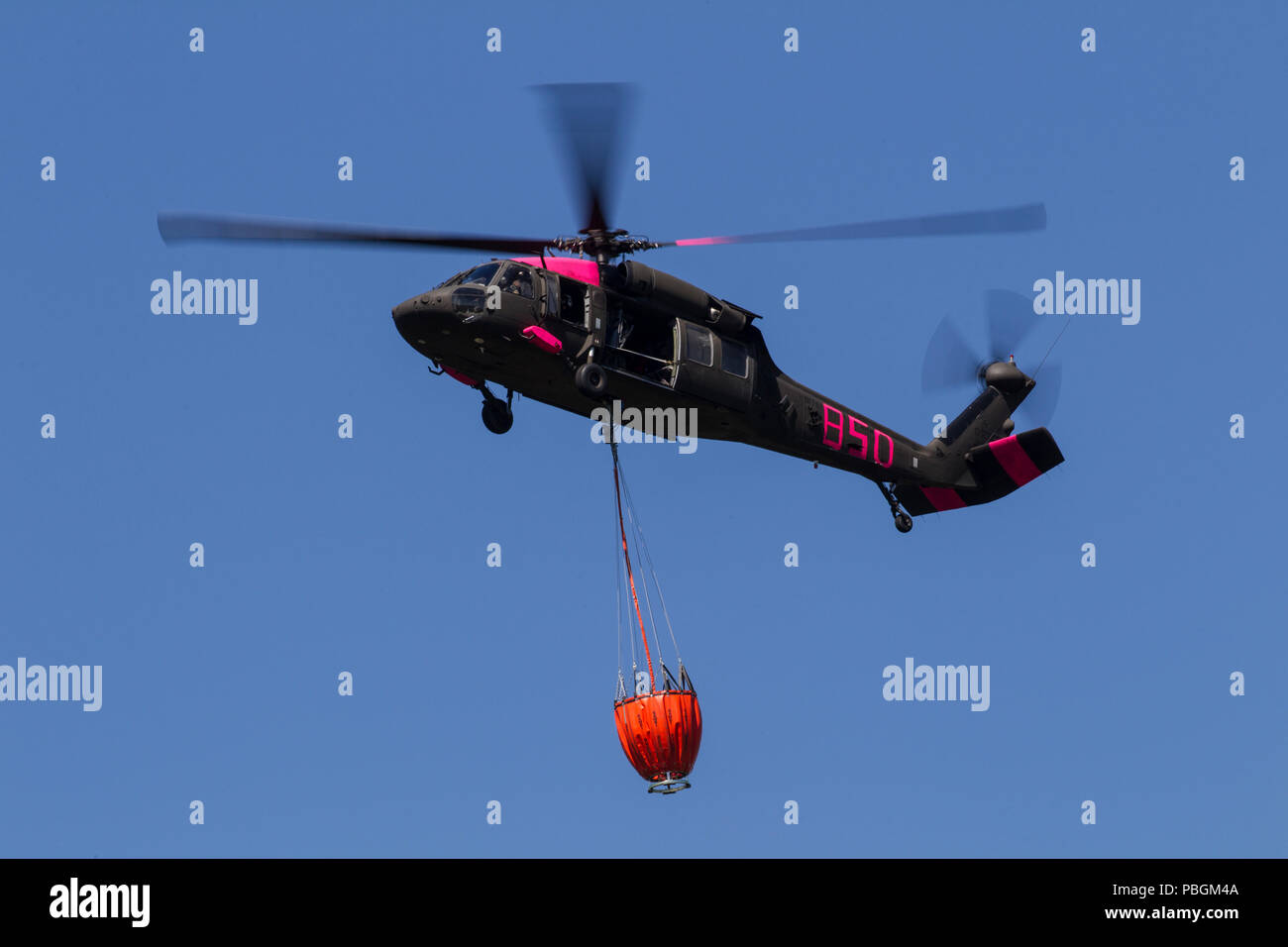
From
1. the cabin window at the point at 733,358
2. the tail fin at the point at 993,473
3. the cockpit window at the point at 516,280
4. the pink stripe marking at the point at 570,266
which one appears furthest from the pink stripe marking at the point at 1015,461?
the cockpit window at the point at 516,280

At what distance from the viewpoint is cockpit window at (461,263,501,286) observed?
32.5 m

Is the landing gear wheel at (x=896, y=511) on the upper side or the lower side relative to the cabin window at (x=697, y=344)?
lower

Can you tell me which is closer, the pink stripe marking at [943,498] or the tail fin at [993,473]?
the tail fin at [993,473]

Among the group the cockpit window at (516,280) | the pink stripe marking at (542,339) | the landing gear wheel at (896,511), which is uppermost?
the cockpit window at (516,280)

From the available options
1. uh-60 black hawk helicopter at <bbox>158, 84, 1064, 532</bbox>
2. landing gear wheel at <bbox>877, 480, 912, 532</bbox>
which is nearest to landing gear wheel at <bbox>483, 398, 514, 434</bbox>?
uh-60 black hawk helicopter at <bbox>158, 84, 1064, 532</bbox>

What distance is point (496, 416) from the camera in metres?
34.2

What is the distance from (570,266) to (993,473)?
468 inches

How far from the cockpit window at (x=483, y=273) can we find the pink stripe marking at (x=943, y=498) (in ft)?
38.8

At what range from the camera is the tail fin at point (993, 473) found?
40.1m

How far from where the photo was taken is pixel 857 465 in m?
38.2

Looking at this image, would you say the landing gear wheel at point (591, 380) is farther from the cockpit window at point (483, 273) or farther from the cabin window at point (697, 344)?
the cockpit window at point (483, 273)

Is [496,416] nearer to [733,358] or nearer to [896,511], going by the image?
[733,358]

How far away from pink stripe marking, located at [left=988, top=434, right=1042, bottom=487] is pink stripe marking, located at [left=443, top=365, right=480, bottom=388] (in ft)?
40.5
